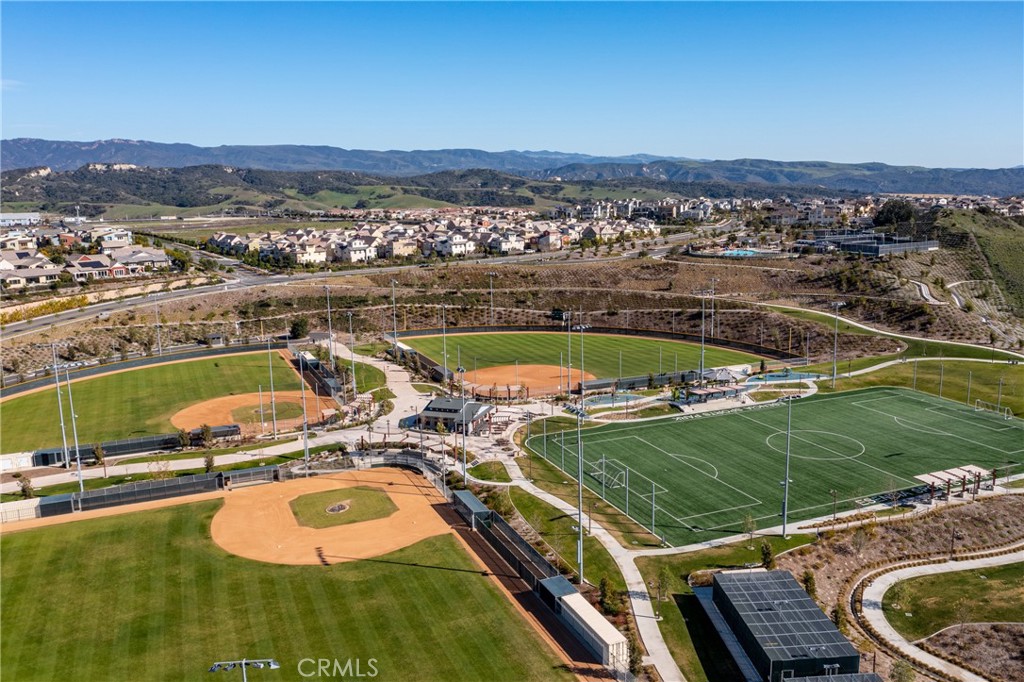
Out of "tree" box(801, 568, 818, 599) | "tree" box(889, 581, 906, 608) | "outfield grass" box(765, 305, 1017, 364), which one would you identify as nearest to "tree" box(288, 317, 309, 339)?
"outfield grass" box(765, 305, 1017, 364)

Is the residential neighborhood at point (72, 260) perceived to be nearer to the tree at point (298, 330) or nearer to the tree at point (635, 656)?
the tree at point (298, 330)

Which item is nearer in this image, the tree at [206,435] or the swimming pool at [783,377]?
the tree at [206,435]

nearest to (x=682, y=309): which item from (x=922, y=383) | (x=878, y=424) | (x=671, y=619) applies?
(x=922, y=383)

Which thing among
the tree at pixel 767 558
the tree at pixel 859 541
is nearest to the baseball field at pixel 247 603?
the tree at pixel 767 558

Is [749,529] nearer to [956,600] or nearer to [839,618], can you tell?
[839,618]

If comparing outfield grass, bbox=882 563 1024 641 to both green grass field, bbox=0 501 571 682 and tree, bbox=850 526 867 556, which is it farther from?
green grass field, bbox=0 501 571 682

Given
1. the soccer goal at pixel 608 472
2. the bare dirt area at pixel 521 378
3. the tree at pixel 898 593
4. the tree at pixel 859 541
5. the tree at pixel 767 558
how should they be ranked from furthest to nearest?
the bare dirt area at pixel 521 378
the soccer goal at pixel 608 472
the tree at pixel 859 541
the tree at pixel 767 558
the tree at pixel 898 593
